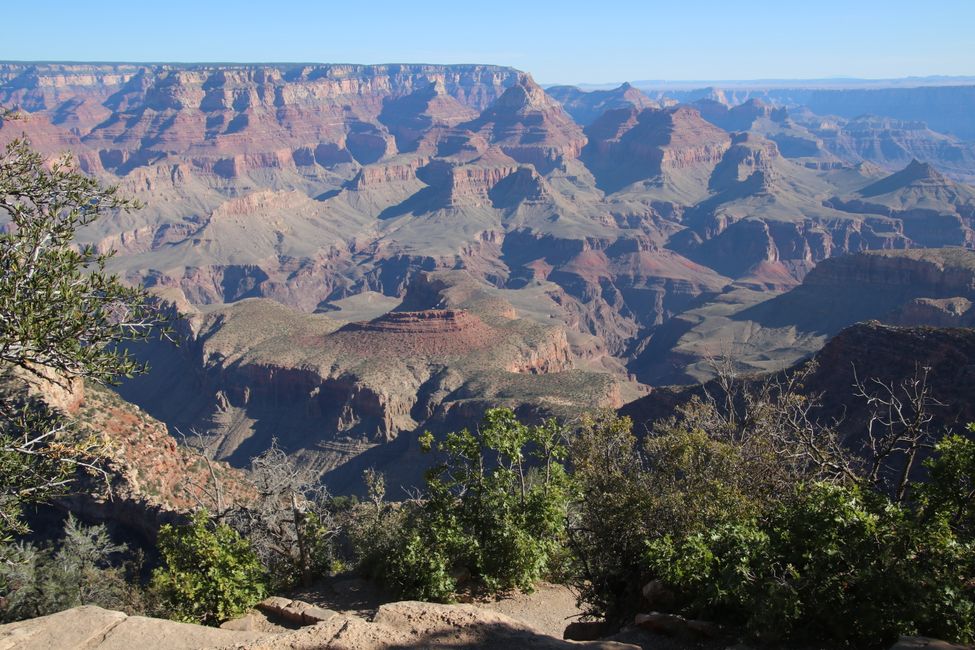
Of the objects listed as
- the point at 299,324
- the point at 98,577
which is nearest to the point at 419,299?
the point at 299,324

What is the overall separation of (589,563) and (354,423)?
57709 millimetres

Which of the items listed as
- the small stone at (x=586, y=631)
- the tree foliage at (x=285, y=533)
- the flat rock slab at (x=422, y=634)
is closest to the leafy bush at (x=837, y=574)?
the flat rock slab at (x=422, y=634)

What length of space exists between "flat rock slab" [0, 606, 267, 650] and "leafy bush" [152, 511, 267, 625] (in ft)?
6.26

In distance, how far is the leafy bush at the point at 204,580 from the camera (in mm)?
16422

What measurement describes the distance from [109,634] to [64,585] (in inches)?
601

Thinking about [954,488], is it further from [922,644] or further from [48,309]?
[48,309]

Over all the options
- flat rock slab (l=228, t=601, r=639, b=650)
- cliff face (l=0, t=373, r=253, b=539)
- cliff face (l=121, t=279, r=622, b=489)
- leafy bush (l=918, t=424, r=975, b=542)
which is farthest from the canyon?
flat rock slab (l=228, t=601, r=639, b=650)

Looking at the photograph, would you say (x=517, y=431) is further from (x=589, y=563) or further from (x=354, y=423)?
(x=354, y=423)

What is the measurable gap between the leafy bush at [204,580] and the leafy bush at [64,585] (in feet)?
26.2

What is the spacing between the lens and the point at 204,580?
1661 cm

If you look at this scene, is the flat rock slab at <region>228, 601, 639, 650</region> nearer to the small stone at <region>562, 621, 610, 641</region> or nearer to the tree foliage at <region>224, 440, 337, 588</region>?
the small stone at <region>562, 621, 610, 641</region>

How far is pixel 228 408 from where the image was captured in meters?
80.6

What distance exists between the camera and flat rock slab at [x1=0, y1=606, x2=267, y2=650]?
1348 centimetres

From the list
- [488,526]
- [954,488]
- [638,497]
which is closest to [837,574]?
[954,488]
